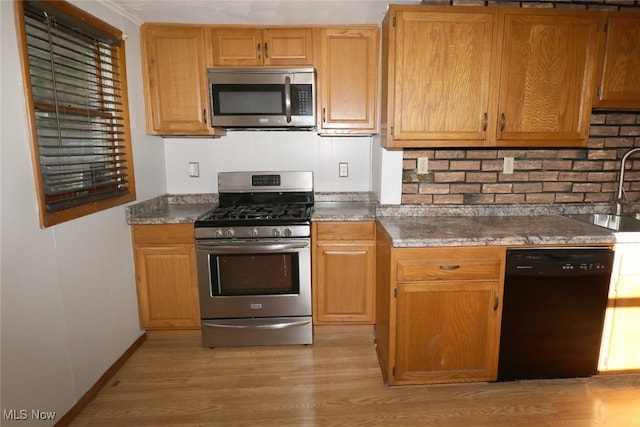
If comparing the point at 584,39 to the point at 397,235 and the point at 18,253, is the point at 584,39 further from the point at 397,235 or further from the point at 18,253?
the point at 18,253

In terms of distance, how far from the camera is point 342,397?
2.00 m

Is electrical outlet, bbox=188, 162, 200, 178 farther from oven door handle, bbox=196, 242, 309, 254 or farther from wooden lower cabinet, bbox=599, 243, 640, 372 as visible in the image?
wooden lower cabinet, bbox=599, 243, 640, 372

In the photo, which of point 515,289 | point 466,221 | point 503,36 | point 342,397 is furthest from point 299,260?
point 503,36

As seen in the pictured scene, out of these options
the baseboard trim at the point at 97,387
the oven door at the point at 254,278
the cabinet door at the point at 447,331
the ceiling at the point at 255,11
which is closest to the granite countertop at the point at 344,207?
the oven door at the point at 254,278

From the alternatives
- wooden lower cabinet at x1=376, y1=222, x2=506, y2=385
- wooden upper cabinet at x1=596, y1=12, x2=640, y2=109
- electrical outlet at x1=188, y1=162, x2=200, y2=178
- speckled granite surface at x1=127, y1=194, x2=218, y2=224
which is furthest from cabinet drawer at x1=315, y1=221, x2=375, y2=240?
wooden upper cabinet at x1=596, y1=12, x2=640, y2=109

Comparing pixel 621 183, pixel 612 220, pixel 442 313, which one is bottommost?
pixel 442 313

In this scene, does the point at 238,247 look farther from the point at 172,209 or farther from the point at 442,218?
the point at 442,218

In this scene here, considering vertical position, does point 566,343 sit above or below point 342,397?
above

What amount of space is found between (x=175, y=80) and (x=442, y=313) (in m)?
2.33

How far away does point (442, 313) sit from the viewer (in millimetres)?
1938

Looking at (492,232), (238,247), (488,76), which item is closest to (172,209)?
(238,247)

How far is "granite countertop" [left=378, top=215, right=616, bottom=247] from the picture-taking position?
188 centimetres

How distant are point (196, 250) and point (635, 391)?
2727 millimetres

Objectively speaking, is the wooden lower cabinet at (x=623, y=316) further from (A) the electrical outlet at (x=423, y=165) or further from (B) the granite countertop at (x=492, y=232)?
(A) the electrical outlet at (x=423, y=165)
